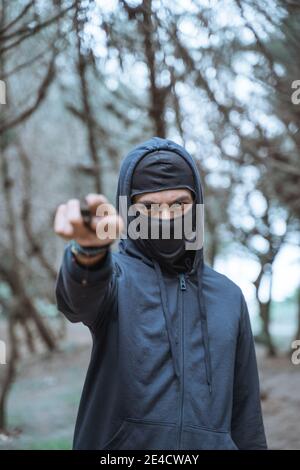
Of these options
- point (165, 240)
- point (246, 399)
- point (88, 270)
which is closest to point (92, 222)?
point (88, 270)

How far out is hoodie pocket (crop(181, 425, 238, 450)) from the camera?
2031 millimetres

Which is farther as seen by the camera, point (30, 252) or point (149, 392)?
point (30, 252)

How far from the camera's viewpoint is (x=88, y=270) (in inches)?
72.7

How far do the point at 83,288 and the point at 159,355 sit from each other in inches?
16.5

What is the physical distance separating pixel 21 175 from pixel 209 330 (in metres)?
11.3

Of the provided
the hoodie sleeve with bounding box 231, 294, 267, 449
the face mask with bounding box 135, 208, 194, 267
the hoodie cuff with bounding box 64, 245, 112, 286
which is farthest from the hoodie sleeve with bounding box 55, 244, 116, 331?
the hoodie sleeve with bounding box 231, 294, 267, 449

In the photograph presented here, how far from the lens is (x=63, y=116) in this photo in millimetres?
13477

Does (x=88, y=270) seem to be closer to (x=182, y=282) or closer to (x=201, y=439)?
(x=182, y=282)

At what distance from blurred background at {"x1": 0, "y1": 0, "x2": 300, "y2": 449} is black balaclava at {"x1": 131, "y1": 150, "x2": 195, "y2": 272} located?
1.98 metres

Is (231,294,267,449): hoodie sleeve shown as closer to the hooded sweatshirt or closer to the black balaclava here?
the hooded sweatshirt

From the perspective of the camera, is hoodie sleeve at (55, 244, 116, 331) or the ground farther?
the ground

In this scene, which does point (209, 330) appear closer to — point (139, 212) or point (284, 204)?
point (139, 212)

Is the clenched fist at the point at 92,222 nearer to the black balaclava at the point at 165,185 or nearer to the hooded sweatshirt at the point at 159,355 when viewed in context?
the hooded sweatshirt at the point at 159,355
